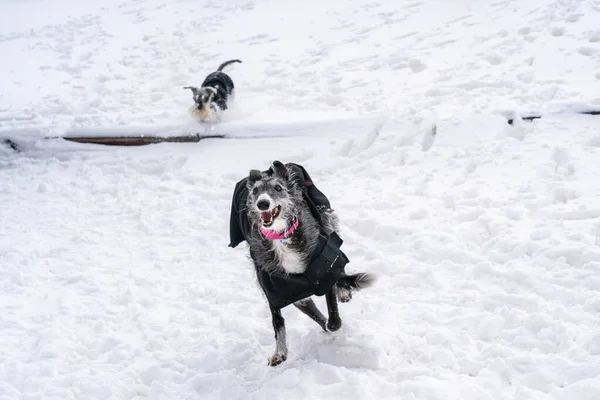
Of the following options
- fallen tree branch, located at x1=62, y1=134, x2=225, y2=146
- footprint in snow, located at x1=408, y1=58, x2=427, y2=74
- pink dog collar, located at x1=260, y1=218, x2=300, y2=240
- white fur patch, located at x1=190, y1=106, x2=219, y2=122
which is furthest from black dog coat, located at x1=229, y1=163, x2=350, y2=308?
footprint in snow, located at x1=408, y1=58, x2=427, y2=74

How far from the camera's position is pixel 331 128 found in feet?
30.6

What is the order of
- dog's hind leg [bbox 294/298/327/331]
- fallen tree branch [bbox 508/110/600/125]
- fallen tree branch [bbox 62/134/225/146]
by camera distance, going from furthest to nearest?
fallen tree branch [bbox 62/134/225/146] → fallen tree branch [bbox 508/110/600/125] → dog's hind leg [bbox 294/298/327/331]

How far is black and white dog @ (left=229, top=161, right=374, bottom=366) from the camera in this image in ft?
15.9

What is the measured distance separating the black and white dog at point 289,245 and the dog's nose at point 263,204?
13cm

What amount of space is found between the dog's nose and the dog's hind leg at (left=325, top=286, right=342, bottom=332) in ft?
4.03

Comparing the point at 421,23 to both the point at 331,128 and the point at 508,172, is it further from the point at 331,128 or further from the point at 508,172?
the point at 508,172

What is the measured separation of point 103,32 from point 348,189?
13.0m

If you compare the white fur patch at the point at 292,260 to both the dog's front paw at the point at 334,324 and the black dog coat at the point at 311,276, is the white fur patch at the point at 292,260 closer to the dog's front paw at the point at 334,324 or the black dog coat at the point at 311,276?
the black dog coat at the point at 311,276

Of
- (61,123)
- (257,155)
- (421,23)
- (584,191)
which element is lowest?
(584,191)

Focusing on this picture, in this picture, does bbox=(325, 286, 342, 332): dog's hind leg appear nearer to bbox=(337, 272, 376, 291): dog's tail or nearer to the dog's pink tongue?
bbox=(337, 272, 376, 291): dog's tail

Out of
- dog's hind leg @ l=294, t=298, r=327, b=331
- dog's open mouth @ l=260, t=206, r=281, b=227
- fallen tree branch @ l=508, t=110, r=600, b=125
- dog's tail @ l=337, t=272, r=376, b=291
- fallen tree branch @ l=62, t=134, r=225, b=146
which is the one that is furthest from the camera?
fallen tree branch @ l=62, t=134, r=225, b=146

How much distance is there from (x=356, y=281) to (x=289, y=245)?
102 cm

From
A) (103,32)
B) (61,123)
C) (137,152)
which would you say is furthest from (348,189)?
(103,32)

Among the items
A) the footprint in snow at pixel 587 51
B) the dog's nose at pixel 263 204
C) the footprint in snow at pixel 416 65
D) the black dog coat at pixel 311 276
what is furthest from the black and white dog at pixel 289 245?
the footprint in snow at pixel 587 51
